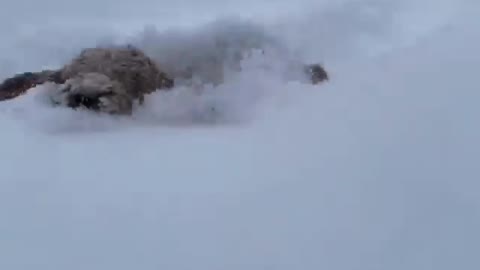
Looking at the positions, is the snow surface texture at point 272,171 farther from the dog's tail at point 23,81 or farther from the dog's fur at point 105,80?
the dog's tail at point 23,81

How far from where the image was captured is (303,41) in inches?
145

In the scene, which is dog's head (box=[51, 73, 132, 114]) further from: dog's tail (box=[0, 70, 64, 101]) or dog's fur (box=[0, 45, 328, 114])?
dog's tail (box=[0, 70, 64, 101])

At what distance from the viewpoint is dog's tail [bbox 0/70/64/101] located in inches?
122

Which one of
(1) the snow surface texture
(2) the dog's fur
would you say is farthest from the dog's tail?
(1) the snow surface texture

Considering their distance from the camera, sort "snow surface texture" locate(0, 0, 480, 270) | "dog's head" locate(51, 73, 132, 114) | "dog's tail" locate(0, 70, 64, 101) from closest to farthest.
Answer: "snow surface texture" locate(0, 0, 480, 270)
"dog's head" locate(51, 73, 132, 114)
"dog's tail" locate(0, 70, 64, 101)

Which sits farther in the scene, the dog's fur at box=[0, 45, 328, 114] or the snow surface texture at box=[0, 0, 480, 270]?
the dog's fur at box=[0, 45, 328, 114]

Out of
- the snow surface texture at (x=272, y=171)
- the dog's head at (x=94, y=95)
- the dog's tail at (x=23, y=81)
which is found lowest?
the snow surface texture at (x=272, y=171)

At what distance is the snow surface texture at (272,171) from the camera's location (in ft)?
6.10

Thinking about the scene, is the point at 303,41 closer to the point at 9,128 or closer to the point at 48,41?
the point at 48,41

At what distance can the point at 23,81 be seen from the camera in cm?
328

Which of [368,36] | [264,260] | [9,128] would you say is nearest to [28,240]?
[264,260]

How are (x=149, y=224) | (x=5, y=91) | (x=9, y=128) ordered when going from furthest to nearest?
(x=5, y=91), (x=9, y=128), (x=149, y=224)

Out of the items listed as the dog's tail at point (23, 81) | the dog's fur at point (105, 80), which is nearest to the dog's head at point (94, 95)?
the dog's fur at point (105, 80)

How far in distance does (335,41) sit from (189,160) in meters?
1.60
